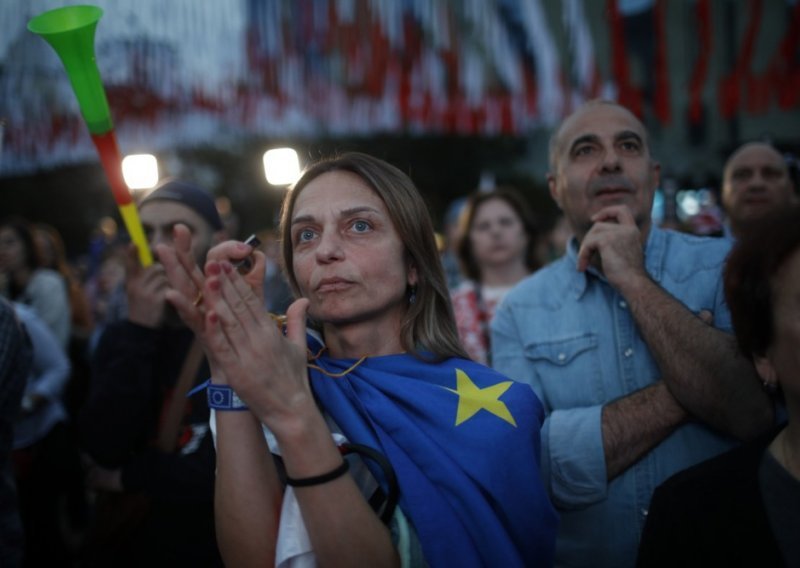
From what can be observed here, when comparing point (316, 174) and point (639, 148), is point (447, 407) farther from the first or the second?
point (639, 148)

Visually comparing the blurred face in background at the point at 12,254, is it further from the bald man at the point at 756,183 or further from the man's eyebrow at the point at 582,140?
the bald man at the point at 756,183

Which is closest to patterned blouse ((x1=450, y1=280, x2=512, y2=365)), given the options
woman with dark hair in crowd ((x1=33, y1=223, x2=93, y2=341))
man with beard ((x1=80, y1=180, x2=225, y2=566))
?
man with beard ((x1=80, y1=180, x2=225, y2=566))

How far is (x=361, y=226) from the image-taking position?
1969mm

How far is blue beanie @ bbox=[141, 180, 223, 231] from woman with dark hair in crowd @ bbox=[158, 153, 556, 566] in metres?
1.02

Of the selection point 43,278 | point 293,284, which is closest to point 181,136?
point 43,278

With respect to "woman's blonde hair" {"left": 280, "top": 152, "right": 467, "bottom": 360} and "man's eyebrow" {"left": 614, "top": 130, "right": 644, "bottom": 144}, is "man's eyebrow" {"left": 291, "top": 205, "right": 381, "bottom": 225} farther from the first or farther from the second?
"man's eyebrow" {"left": 614, "top": 130, "right": 644, "bottom": 144}

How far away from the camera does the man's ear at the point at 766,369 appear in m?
1.75

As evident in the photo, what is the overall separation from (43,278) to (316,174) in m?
4.27

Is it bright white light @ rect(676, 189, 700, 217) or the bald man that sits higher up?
bright white light @ rect(676, 189, 700, 217)

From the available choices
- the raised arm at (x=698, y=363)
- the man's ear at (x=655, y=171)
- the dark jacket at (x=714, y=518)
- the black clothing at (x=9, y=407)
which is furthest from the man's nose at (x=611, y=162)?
the black clothing at (x=9, y=407)

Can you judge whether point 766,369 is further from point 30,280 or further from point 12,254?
point 12,254

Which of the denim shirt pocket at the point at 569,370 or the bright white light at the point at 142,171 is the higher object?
the bright white light at the point at 142,171

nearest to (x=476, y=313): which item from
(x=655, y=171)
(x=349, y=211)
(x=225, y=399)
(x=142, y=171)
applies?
(x=655, y=171)

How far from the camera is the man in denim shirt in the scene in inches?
79.0
